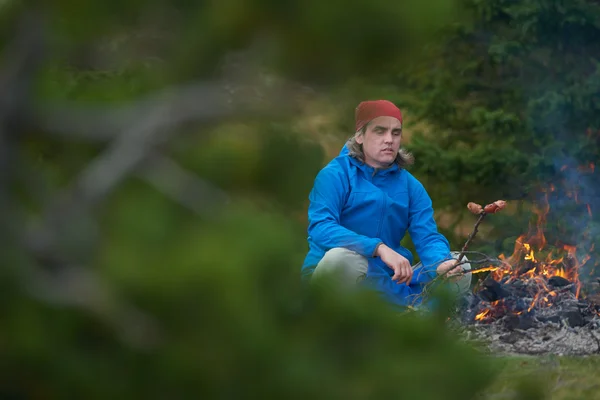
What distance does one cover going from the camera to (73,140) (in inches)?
69.7

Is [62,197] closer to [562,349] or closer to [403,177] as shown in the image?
[403,177]

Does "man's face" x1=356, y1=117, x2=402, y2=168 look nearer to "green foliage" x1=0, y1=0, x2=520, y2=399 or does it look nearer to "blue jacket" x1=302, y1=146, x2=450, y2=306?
"blue jacket" x1=302, y1=146, x2=450, y2=306

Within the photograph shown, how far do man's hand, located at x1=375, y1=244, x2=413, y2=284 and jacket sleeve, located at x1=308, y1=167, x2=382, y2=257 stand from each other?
4.0 inches

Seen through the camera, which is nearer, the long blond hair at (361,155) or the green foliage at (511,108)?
the long blond hair at (361,155)

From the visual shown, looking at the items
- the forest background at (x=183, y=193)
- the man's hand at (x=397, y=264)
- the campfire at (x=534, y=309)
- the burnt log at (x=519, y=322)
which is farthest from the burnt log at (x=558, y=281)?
the forest background at (x=183, y=193)

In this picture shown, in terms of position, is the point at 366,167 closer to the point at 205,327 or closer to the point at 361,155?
the point at 361,155

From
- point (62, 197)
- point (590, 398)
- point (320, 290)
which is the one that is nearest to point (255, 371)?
point (320, 290)

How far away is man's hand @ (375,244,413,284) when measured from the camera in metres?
4.79

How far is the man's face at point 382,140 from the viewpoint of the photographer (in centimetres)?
512

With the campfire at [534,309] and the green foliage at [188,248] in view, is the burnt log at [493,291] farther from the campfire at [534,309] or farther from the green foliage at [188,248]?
the green foliage at [188,248]

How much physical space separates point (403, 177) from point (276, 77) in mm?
3862

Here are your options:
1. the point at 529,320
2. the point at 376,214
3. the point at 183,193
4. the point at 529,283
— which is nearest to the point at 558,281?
the point at 529,283

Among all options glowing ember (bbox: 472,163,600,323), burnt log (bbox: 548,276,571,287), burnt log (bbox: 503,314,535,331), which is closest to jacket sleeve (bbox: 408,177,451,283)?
glowing ember (bbox: 472,163,600,323)

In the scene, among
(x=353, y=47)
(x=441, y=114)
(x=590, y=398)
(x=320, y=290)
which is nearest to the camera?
(x=353, y=47)
